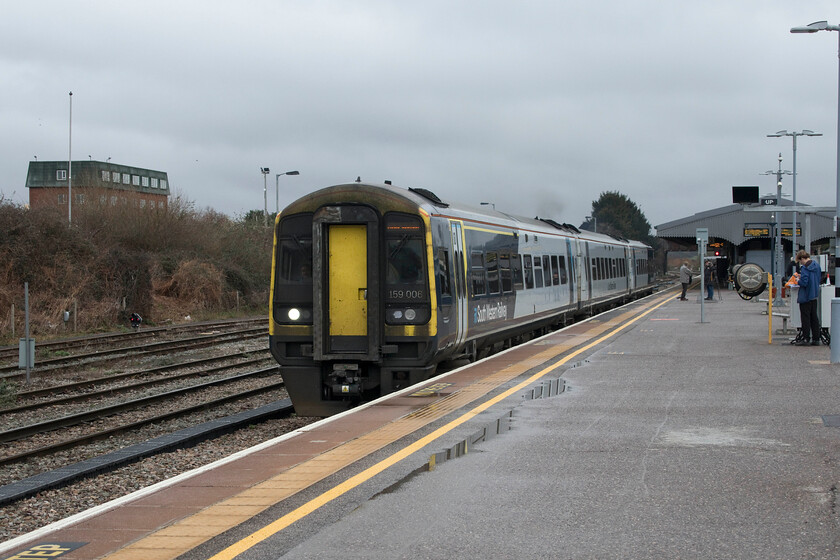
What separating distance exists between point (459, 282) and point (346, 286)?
2191 millimetres

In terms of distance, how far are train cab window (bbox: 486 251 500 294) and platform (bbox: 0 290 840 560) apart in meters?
4.63

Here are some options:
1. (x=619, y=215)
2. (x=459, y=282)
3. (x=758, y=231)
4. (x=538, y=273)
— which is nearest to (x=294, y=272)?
(x=459, y=282)

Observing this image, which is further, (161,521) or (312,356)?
(312,356)

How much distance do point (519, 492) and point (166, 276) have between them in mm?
31355

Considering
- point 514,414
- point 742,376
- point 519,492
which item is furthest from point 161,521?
point 742,376

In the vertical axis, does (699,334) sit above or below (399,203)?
below

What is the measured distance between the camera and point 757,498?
5.86 metres

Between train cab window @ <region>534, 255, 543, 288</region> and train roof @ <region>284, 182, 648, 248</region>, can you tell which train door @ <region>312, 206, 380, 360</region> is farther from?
train cab window @ <region>534, 255, 543, 288</region>

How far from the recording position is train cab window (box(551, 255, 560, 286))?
73.6 ft

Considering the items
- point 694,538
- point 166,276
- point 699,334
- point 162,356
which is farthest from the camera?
point 166,276

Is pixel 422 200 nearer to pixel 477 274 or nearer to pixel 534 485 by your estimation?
pixel 477 274

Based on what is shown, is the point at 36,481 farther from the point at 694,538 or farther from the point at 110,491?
the point at 694,538

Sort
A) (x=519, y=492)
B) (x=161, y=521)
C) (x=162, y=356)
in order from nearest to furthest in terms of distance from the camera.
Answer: (x=161, y=521) → (x=519, y=492) → (x=162, y=356)

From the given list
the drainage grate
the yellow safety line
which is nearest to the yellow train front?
the yellow safety line
